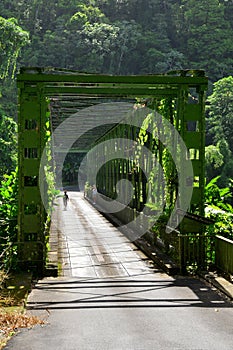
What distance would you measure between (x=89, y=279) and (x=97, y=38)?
80.1 m

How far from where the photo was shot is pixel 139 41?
90.9 m

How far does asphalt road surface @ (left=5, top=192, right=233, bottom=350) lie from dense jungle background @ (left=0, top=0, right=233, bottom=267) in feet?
159

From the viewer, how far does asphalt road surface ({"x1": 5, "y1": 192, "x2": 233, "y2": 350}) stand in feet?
22.6

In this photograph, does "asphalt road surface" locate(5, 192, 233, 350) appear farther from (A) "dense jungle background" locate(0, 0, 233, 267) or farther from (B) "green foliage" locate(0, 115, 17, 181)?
(A) "dense jungle background" locate(0, 0, 233, 267)

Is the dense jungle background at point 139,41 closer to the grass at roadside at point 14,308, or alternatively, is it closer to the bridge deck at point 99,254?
the bridge deck at point 99,254

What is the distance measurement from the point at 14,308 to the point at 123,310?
5.09ft

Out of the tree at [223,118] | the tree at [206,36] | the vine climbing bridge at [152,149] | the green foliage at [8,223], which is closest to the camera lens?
the green foliage at [8,223]

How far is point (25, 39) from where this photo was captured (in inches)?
1491

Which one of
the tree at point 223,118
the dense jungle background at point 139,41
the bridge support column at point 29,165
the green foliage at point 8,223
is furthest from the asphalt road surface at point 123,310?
the dense jungle background at point 139,41

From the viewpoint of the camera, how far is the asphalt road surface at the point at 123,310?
688 centimetres

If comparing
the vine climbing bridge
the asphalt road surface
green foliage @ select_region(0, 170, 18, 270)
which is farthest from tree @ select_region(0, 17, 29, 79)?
the asphalt road surface

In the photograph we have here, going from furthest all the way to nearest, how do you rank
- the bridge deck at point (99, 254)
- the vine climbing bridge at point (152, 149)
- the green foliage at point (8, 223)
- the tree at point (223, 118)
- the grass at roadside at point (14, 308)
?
the tree at point (223, 118), the bridge deck at point (99, 254), the vine climbing bridge at point (152, 149), the green foliage at point (8, 223), the grass at roadside at point (14, 308)

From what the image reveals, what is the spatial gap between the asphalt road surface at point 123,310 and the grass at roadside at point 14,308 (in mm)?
145

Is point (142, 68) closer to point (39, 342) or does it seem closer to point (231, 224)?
point (231, 224)
